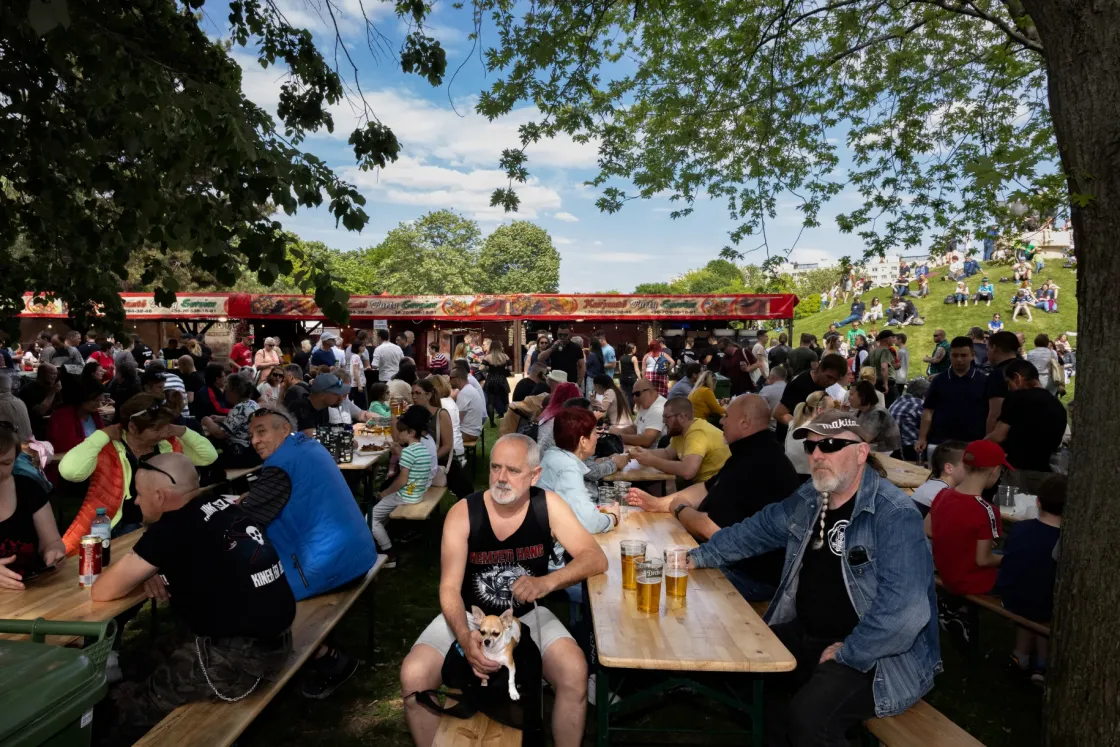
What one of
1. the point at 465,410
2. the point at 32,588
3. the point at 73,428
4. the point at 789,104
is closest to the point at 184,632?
the point at 32,588

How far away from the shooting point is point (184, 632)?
260 cm

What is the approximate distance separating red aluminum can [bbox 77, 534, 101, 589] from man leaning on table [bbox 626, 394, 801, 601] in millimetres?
2786

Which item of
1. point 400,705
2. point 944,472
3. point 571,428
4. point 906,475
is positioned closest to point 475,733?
point 400,705

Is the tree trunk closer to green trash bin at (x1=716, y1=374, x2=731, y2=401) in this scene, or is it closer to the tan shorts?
the tan shorts

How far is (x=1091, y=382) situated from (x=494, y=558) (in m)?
2.32

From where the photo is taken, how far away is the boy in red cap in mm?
3734

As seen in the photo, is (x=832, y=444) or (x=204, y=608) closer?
(x=204, y=608)

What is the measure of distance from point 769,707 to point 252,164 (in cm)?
346

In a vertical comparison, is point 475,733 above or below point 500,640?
below

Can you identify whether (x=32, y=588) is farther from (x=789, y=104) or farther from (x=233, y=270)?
(x=789, y=104)

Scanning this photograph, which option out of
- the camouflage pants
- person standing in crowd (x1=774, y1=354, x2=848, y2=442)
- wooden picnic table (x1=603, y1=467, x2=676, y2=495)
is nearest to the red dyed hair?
wooden picnic table (x1=603, y1=467, x2=676, y2=495)

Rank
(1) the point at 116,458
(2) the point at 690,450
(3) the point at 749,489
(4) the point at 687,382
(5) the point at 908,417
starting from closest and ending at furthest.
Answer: (3) the point at 749,489 < (1) the point at 116,458 < (2) the point at 690,450 < (5) the point at 908,417 < (4) the point at 687,382

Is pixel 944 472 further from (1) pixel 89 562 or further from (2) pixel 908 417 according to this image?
(1) pixel 89 562

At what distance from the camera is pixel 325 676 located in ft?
11.8
